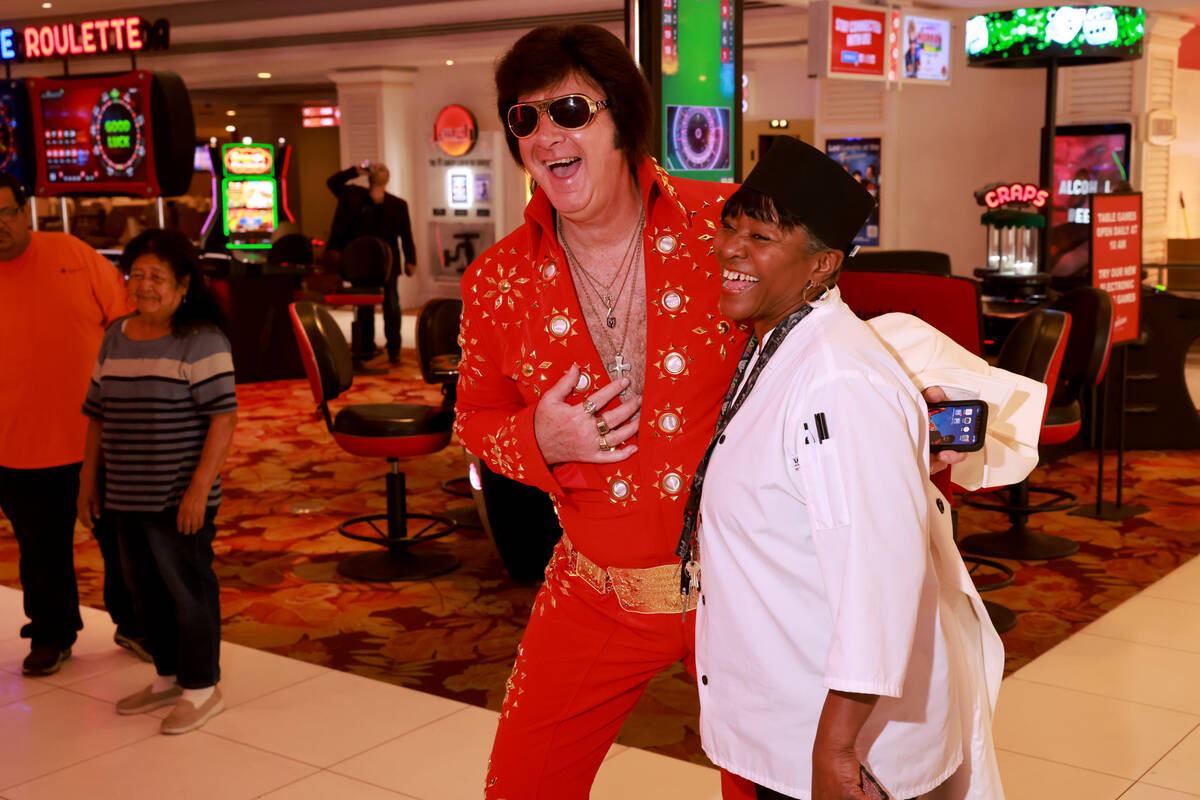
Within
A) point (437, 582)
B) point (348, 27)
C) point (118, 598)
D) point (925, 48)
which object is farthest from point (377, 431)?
point (348, 27)

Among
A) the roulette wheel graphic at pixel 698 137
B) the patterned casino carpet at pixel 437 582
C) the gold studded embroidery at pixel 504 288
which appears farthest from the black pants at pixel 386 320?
the gold studded embroidery at pixel 504 288

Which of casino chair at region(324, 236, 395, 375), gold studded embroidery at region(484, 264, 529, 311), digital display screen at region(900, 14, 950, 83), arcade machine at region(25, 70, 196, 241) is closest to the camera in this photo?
gold studded embroidery at region(484, 264, 529, 311)

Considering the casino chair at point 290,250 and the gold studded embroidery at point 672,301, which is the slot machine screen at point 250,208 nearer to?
the casino chair at point 290,250

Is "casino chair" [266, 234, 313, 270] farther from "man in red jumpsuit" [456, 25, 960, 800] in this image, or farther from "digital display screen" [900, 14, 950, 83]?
"man in red jumpsuit" [456, 25, 960, 800]

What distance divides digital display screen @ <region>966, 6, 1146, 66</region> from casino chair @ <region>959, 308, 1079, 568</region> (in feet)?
13.9

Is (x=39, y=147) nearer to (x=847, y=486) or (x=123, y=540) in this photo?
(x=123, y=540)

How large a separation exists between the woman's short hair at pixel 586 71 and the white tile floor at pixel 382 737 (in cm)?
161

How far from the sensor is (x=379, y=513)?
5.80 meters

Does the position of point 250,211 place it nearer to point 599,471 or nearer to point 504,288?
point 504,288

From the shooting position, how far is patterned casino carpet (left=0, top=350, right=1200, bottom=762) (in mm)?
3875

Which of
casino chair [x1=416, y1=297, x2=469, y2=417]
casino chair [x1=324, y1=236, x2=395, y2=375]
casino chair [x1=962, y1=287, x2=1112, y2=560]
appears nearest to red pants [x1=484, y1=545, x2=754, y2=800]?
casino chair [x1=962, y1=287, x2=1112, y2=560]

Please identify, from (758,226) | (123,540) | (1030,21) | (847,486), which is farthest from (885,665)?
(1030,21)

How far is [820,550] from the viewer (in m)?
1.41

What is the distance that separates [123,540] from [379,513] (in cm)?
240
